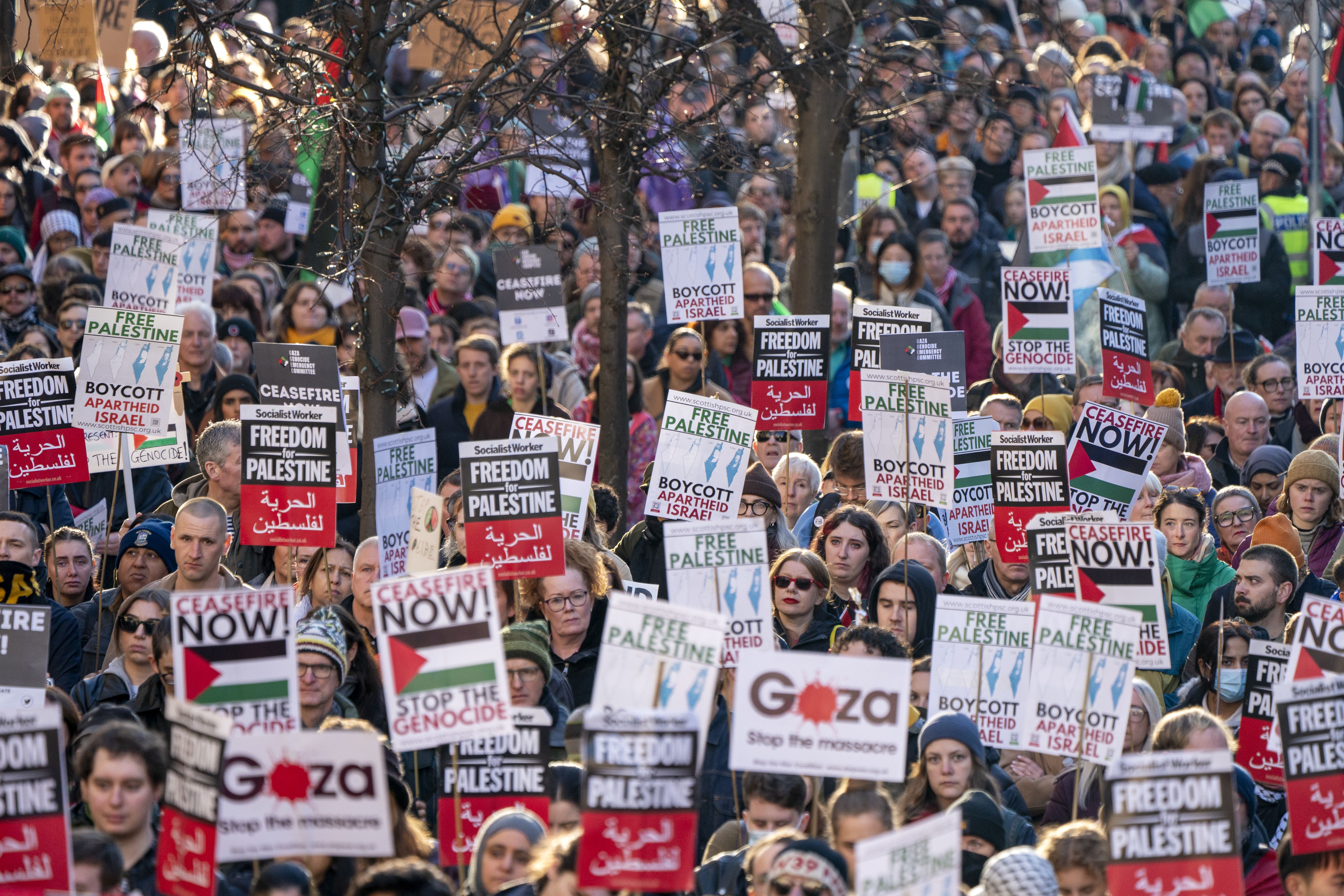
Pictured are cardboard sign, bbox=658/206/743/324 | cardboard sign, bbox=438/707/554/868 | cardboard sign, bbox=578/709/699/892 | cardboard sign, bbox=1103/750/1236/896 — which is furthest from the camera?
cardboard sign, bbox=658/206/743/324

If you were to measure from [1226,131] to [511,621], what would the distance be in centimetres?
1091

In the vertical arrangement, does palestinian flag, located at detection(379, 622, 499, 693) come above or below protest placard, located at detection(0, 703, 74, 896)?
above

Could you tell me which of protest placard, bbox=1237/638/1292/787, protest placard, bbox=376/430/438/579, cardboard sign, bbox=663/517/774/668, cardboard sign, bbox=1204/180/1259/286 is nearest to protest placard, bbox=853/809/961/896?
cardboard sign, bbox=663/517/774/668

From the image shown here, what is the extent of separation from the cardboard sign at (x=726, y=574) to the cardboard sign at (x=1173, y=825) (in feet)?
7.83

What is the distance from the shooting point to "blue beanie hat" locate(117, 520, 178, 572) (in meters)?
→ 9.72

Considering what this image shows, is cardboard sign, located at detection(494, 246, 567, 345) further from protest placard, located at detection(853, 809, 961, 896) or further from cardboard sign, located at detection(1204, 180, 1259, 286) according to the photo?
protest placard, located at detection(853, 809, 961, 896)

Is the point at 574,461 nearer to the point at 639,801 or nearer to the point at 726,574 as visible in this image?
the point at 726,574

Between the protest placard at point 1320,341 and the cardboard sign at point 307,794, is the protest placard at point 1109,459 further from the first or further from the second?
the cardboard sign at point 307,794

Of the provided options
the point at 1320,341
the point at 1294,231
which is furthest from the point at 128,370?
the point at 1294,231

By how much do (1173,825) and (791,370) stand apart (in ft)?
19.9

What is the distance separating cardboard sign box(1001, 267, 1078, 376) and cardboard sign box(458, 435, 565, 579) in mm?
4728

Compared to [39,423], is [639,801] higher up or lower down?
lower down

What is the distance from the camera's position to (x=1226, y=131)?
18188 millimetres

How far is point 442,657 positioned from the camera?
22.5ft
